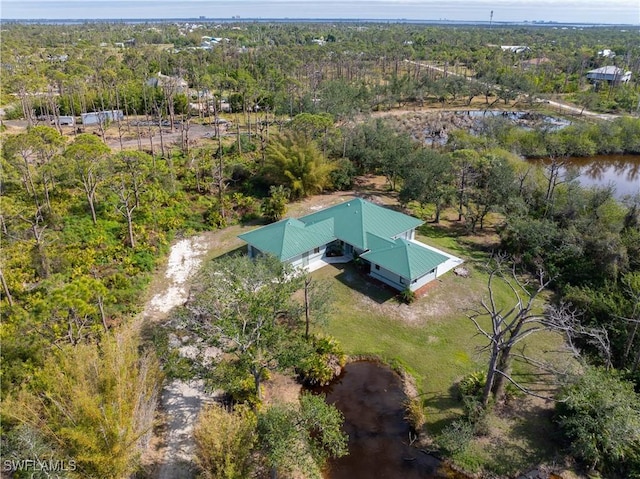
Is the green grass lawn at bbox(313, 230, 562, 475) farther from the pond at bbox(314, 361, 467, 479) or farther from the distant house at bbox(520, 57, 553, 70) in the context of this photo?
the distant house at bbox(520, 57, 553, 70)

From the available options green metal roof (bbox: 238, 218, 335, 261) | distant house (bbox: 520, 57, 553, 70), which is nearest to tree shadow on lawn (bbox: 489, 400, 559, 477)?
green metal roof (bbox: 238, 218, 335, 261)

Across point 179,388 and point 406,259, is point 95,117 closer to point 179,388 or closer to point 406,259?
point 406,259

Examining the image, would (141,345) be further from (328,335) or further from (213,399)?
(328,335)

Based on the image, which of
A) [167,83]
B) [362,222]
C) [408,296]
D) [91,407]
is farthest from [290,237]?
[167,83]

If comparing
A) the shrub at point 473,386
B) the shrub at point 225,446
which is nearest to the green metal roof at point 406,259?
the shrub at point 473,386

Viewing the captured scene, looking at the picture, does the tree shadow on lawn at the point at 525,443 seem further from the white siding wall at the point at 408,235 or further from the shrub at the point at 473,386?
the white siding wall at the point at 408,235

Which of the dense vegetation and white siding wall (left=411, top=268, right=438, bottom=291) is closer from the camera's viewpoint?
the dense vegetation
